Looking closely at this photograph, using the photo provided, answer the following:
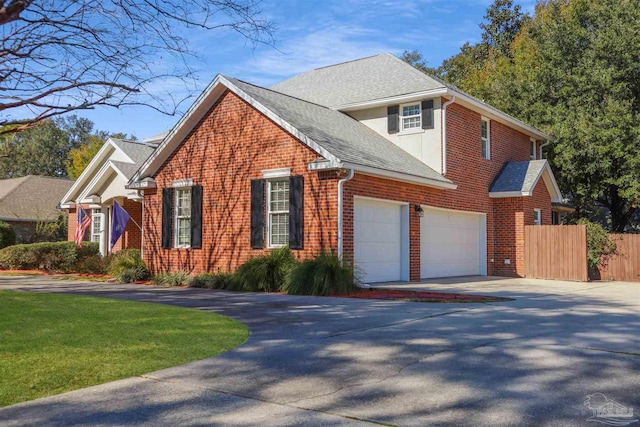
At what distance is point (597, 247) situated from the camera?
69.3ft

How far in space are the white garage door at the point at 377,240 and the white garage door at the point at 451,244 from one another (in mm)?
1455

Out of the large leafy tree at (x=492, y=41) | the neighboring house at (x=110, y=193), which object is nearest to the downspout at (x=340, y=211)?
the neighboring house at (x=110, y=193)

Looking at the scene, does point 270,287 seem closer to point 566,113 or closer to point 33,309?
point 33,309

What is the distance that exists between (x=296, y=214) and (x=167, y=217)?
5231 millimetres

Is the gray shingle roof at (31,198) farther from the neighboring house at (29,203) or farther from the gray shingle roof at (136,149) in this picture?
the gray shingle roof at (136,149)

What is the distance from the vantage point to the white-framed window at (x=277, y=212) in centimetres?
1609

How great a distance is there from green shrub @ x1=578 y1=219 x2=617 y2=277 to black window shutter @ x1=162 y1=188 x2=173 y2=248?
14437mm

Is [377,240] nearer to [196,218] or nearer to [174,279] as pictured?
[196,218]

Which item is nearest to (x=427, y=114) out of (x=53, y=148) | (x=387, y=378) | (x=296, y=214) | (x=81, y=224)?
(x=296, y=214)

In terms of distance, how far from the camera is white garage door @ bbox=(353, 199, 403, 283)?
1577 cm

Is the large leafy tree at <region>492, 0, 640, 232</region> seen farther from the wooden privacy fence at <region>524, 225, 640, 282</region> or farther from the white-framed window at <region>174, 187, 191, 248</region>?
the white-framed window at <region>174, 187, 191, 248</region>

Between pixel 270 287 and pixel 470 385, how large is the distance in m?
9.72

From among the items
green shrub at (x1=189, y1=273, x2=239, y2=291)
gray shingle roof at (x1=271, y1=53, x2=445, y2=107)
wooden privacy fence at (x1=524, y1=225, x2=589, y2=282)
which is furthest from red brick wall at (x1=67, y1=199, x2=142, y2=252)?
wooden privacy fence at (x1=524, y1=225, x2=589, y2=282)

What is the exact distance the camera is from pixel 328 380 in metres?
5.62
